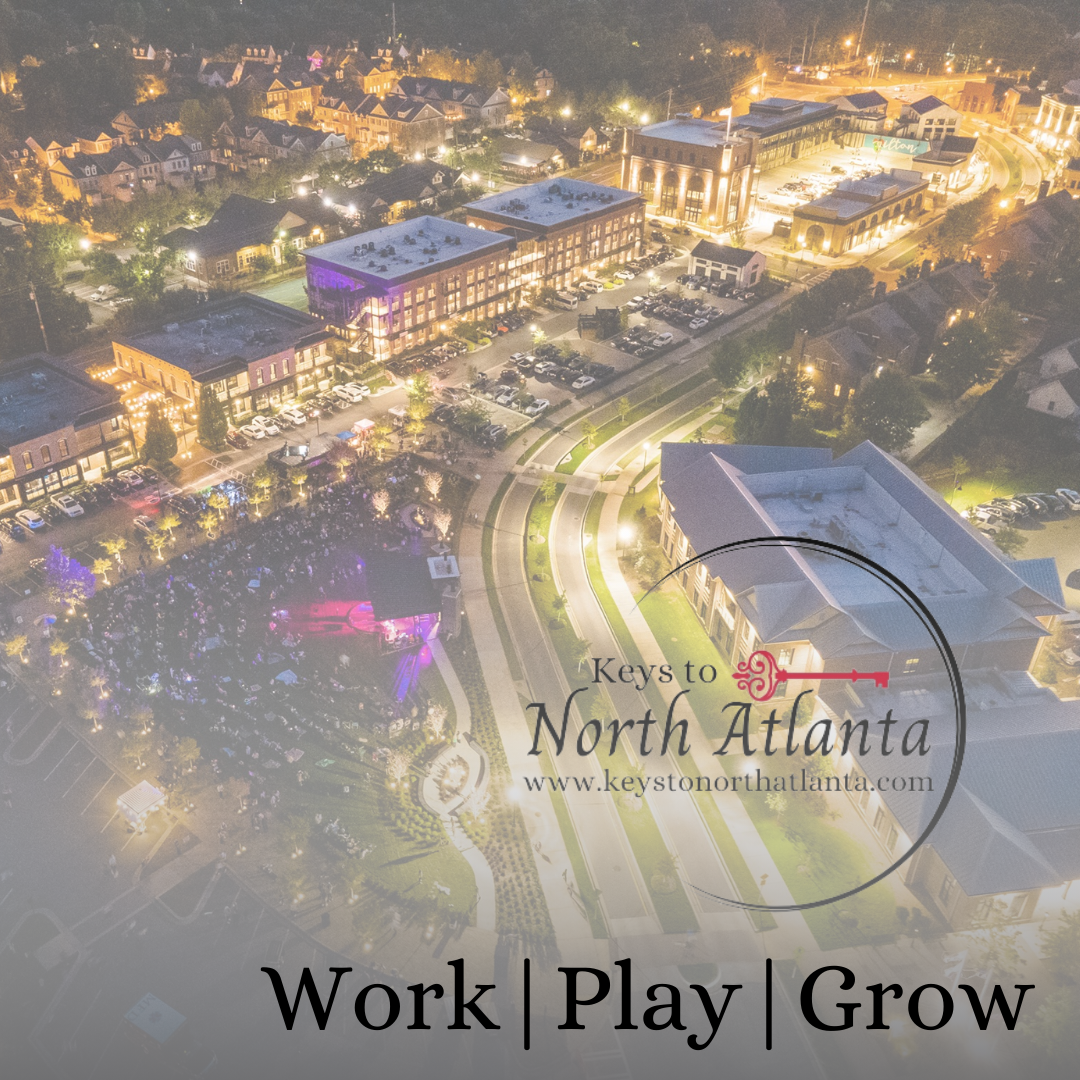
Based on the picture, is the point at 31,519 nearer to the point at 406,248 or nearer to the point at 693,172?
the point at 406,248

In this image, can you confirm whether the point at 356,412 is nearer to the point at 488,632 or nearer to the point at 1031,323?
the point at 488,632

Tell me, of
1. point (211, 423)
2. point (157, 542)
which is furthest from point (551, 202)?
point (157, 542)

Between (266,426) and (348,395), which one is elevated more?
(266,426)

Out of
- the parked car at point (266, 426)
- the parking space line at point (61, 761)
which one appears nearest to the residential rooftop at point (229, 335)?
the parked car at point (266, 426)

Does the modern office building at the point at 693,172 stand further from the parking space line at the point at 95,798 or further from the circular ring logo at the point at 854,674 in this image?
the parking space line at the point at 95,798

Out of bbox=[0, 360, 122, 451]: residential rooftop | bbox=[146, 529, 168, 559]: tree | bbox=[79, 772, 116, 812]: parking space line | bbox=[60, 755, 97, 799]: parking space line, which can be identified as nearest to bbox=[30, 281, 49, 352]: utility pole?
bbox=[0, 360, 122, 451]: residential rooftop
